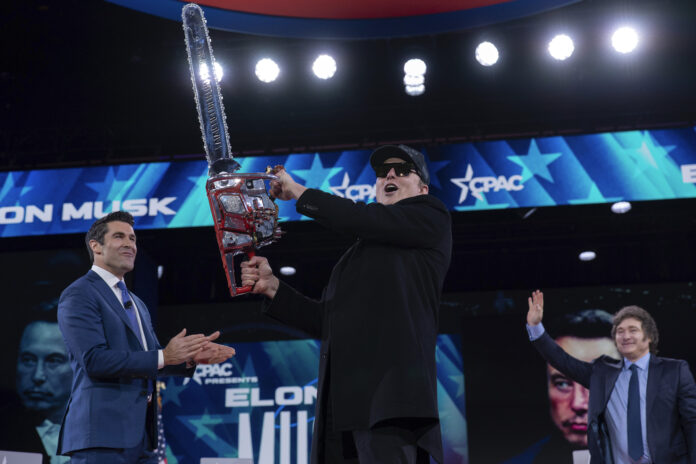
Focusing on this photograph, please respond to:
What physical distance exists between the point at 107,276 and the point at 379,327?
168 cm

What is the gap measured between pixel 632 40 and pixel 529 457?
15.4 ft

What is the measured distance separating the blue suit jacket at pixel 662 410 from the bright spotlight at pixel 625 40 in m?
3.77

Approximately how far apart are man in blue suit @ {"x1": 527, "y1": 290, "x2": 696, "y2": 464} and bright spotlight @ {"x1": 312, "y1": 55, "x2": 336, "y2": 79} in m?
4.11

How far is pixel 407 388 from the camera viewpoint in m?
2.31

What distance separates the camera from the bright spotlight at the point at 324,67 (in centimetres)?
813

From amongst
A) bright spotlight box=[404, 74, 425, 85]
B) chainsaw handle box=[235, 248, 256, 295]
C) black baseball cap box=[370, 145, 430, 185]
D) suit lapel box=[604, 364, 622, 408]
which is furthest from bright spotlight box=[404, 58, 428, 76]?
chainsaw handle box=[235, 248, 256, 295]

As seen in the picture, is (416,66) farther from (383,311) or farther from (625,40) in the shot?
(383,311)

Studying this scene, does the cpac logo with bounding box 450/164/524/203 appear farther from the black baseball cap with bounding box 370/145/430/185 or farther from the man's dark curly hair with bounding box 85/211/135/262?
the black baseball cap with bounding box 370/145/430/185

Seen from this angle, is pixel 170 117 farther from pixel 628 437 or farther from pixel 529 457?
pixel 628 437

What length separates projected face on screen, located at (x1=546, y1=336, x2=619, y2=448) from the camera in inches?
356

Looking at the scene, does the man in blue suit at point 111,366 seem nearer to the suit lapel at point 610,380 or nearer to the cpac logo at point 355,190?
the suit lapel at point 610,380

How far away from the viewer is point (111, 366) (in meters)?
3.18

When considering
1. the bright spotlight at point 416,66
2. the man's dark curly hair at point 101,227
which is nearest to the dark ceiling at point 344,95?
the bright spotlight at point 416,66

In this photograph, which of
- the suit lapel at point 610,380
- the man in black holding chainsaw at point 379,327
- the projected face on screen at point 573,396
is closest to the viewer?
the man in black holding chainsaw at point 379,327
